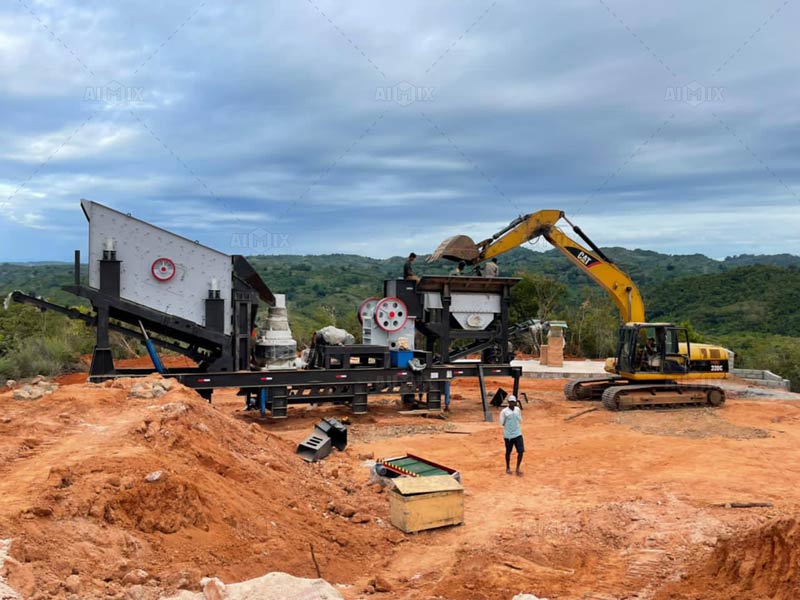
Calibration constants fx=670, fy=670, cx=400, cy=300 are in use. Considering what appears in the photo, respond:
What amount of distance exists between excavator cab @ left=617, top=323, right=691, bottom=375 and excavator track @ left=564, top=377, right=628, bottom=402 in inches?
51.0

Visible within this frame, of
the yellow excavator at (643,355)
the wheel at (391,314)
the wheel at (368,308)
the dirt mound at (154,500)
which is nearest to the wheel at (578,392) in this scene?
the yellow excavator at (643,355)

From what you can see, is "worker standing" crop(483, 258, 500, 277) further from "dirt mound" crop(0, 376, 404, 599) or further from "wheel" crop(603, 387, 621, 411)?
"dirt mound" crop(0, 376, 404, 599)

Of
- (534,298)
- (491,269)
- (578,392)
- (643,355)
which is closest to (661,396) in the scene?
(643,355)

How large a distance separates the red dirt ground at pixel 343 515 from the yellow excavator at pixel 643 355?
17.4 ft

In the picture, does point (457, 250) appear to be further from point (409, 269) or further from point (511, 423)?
point (511, 423)

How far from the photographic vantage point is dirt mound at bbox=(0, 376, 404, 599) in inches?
220

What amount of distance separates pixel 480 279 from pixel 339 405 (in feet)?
16.9

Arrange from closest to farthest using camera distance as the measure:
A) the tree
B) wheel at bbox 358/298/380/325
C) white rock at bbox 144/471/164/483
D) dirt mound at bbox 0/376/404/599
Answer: dirt mound at bbox 0/376/404/599 → white rock at bbox 144/471/164/483 → wheel at bbox 358/298/380/325 → the tree

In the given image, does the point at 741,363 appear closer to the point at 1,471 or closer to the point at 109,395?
the point at 109,395

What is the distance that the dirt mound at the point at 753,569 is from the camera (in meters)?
6.05

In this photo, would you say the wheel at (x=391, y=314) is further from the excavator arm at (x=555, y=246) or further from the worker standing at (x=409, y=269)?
the excavator arm at (x=555, y=246)

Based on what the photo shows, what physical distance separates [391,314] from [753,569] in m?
11.4

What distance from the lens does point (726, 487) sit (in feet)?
34.7

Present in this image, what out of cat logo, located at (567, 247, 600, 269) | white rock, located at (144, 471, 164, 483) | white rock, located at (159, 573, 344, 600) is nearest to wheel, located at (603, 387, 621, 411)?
cat logo, located at (567, 247, 600, 269)
